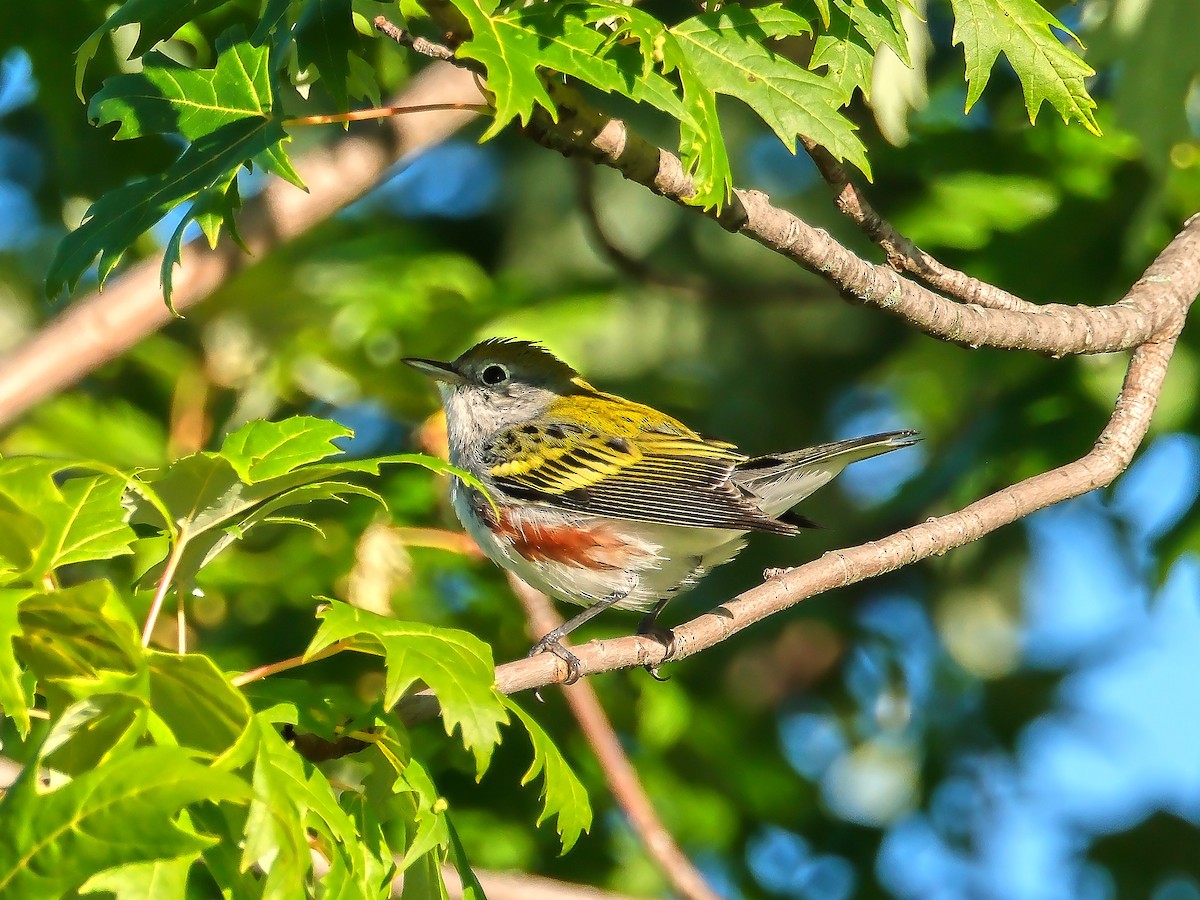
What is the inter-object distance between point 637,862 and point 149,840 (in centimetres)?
492

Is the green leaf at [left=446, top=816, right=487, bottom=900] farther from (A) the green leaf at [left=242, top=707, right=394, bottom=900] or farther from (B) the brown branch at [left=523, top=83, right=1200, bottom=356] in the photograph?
(B) the brown branch at [left=523, top=83, right=1200, bottom=356]

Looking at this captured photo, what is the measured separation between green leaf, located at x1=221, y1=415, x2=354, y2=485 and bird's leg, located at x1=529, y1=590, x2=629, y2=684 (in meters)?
0.91

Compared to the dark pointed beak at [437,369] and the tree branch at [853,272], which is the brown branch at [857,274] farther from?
the dark pointed beak at [437,369]

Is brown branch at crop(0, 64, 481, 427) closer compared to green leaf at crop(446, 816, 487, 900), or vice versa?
green leaf at crop(446, 816, 487, 900)

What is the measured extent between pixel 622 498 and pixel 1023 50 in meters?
2.34

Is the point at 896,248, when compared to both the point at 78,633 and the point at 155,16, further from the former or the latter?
the point at 78,633

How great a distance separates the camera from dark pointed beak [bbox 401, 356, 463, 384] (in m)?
5.70

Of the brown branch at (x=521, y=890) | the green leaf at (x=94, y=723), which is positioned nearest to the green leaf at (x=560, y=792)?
the green leaf at (x=94, y=723)

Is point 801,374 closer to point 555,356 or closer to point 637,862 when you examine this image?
point 555,356

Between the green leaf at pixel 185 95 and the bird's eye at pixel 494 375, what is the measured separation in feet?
8.95

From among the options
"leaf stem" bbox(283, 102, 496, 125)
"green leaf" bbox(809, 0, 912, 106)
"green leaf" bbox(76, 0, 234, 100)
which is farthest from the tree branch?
"green leaf" bbox(76, 0, 234, 100)

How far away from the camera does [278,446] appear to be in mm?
2814

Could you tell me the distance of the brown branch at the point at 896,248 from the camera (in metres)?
3.59

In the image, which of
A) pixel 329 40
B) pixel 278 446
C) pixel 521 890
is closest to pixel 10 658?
pixel 278 446
